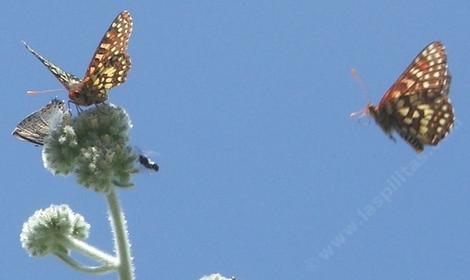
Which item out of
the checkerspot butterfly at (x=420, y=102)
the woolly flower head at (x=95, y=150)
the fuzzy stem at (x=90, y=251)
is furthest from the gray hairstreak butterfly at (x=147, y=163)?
the checkerspot butterfly at (x=420, y=102)

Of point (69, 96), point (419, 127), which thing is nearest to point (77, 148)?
point (69, 96)

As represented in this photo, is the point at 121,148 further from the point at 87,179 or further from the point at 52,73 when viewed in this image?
the point at 52,73

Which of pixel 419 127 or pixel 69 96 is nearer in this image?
pixel 69 96

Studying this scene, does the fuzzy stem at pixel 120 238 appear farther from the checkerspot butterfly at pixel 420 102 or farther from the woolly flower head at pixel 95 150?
the checkerspot butterfly at pixel 420 102

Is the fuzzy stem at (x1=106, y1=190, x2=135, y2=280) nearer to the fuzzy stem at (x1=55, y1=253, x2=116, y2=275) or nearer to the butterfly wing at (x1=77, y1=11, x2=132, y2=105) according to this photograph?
the fuzzy stem at (x1=55, y1=253, x2=116, y2=275)

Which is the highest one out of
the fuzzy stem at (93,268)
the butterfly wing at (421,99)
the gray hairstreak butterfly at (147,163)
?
the butterfly wing at (421,99)

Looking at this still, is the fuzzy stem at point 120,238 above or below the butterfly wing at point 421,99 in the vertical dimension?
below
